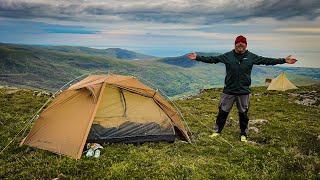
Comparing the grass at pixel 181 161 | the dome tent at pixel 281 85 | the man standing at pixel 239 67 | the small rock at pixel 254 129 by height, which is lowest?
the dome tent at pixel 281 85

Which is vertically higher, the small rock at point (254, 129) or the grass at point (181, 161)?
the grass at point (181, 161)

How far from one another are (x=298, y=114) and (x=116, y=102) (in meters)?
19.3

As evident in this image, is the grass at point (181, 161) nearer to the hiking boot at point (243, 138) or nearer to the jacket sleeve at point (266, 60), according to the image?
the hiking boot at point (243, 138)

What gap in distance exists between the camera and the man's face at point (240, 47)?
561 inches

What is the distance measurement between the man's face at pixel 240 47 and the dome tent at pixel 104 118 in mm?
4274

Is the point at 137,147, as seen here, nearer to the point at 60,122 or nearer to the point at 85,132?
the point at 85,132

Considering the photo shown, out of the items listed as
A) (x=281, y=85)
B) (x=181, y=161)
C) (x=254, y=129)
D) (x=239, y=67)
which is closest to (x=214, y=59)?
(x=239, y=67)

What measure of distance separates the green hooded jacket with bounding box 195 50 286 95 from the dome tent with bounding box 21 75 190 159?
3214 mm

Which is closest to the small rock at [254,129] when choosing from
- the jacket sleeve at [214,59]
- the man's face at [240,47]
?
the jacket sleeve at [214,59]

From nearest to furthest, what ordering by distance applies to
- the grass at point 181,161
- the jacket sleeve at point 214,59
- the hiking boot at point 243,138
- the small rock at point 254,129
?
the grass at point 181,161, the jacket sleeve at point 214,59, the hiking boot at point 243,138, the small rock at point 254,129

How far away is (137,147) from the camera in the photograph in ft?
44.4

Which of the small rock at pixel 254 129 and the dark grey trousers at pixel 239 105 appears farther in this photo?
the small rock at pixel 254 129

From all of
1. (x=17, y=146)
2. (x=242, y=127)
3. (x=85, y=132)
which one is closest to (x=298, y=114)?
(x=242, y=127)

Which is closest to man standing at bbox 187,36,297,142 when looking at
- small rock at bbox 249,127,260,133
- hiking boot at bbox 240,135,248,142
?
hiking boot at bbox 240,135,248,142
